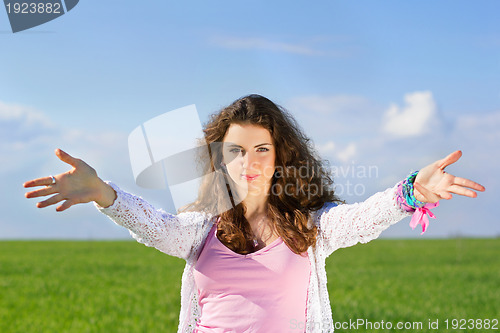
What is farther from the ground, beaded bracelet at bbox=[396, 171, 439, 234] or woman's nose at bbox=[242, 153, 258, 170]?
woman's nose at bbox=[242, 153, 258, 170]

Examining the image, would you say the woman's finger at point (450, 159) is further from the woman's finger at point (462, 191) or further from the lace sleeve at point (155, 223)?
the lace sleeve at point (155, 223)

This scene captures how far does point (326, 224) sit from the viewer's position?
9.67ft

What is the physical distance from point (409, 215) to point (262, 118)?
95 cm

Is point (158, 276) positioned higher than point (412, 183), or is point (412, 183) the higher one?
point (412, 183)

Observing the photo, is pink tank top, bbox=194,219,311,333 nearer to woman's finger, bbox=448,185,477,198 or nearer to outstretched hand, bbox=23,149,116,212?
outstretched hand, bbox=23,149,116,212

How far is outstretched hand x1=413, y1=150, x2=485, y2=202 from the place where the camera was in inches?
94.4

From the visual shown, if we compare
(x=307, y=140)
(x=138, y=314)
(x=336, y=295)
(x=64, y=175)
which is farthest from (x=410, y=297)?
(x=64, y=175)

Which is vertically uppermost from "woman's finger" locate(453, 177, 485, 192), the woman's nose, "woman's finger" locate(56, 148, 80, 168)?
"woman's finger" locate(56, 148, 80, 168)

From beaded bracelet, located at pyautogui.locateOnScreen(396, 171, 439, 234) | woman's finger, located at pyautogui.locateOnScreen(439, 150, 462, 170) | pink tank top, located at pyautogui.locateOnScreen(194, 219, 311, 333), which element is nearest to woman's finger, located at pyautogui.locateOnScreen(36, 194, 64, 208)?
pink tank top, located at pyautogui.locateOnScreen(194, 219, 311, 333)

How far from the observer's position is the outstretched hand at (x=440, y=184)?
240cm

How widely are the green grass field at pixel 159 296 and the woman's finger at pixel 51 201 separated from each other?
5.46 m

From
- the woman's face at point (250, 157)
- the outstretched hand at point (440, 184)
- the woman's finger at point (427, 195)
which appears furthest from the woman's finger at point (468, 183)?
the woman's face at point (250, 157)

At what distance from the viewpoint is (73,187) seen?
2420 millimetres

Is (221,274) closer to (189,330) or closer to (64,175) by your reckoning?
(189,330)
